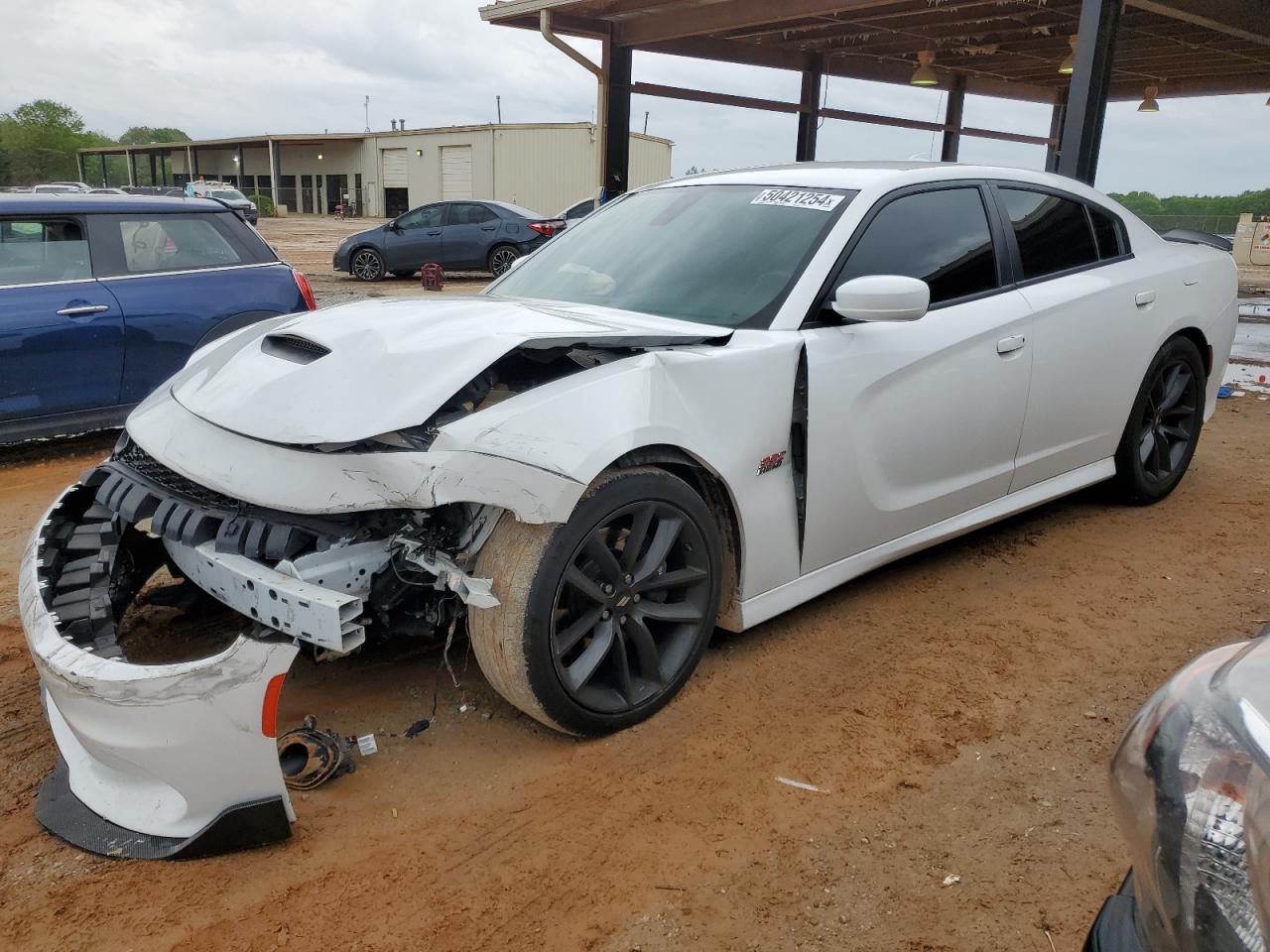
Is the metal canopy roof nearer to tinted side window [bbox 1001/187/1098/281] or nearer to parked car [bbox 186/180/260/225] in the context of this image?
parked car [bbox 186/180/260/225]

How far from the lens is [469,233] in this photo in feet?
57.8

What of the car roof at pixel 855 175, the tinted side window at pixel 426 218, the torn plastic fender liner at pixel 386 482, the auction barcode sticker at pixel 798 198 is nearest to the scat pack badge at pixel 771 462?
the torn plastic fender liner at pixel 386 482

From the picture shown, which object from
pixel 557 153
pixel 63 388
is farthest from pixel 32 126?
pixel 63 388

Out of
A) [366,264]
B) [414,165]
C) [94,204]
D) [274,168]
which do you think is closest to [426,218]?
[366,264]

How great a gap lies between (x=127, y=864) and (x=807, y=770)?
1.71 meters

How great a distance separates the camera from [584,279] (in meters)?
3.61

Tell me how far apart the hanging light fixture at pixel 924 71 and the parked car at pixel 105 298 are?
966 cm

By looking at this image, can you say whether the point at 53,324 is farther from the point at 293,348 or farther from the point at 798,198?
the point at 798,198

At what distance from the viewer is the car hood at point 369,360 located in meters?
2.46

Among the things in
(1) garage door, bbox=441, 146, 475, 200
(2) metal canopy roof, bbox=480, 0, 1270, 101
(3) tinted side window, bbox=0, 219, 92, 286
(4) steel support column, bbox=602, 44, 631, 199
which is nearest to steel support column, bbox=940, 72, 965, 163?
→ (2) metal canopy roof, bbox=480, 0, 1270, 101

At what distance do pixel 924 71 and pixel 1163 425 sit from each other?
992 cm

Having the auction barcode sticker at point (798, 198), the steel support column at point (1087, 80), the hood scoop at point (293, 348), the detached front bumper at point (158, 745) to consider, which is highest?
the steel support column at point (1087, 80)

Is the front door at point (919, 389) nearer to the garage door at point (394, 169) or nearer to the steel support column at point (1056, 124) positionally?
the steel support column at point (1056, 124)

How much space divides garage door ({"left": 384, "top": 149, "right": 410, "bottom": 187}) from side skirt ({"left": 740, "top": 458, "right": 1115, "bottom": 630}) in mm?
44904
